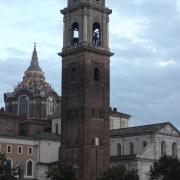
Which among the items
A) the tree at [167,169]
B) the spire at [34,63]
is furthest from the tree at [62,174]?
the spire at [34,63]

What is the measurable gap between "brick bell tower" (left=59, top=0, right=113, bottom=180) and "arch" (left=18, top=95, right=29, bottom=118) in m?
31.8

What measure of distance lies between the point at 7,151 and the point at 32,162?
475 cm

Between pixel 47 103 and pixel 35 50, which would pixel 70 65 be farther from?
pixel 35 50

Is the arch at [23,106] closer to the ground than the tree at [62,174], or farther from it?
farther from it

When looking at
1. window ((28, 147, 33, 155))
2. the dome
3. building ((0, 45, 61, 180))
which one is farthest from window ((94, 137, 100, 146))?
the dome

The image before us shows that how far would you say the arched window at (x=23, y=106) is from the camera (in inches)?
4530

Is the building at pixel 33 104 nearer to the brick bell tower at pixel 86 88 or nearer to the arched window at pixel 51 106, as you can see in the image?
the arched window at pixel 51 106

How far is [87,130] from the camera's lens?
80438 mm

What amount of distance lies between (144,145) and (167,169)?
2098 cm

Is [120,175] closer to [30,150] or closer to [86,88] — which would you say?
[86,88]

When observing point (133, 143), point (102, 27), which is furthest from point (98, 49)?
point (133, 143)

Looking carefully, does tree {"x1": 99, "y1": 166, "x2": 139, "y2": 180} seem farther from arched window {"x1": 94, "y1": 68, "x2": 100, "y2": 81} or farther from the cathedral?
arched window {"x1": 94, "y1": 68, "x2": 100, "y2": 81}

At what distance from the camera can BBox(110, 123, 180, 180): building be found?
89.8m

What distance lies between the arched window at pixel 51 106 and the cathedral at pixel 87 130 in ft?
43.4
